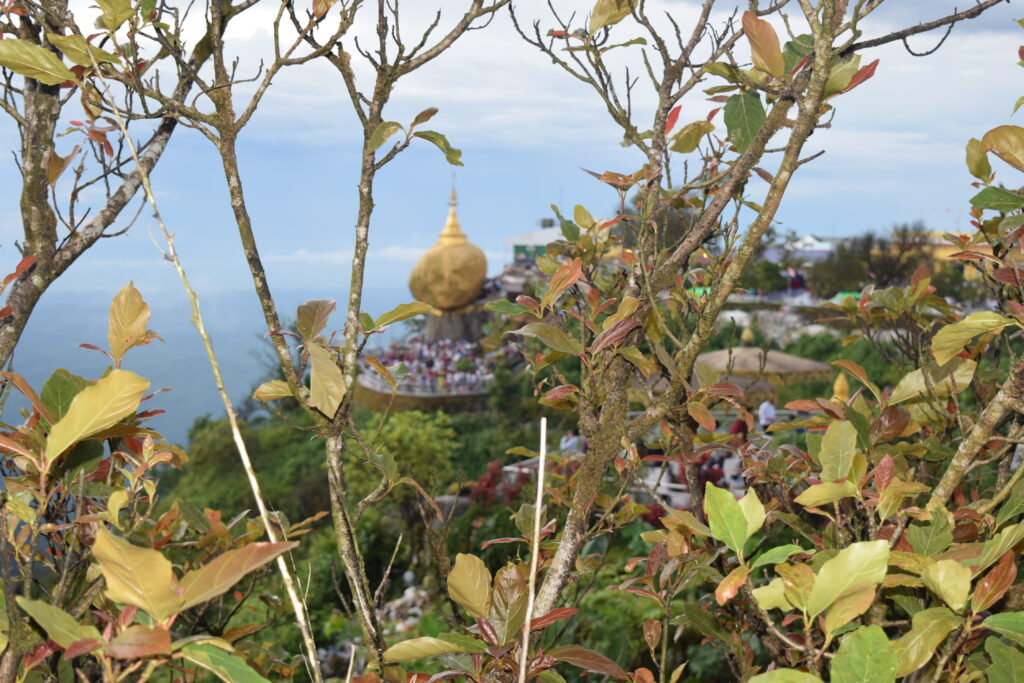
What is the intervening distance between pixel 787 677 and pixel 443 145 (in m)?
0.92

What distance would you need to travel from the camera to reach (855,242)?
24.7m

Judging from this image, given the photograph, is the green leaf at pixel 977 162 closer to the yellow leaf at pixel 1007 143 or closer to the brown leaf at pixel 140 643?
the yellow leaf at pixel 1007 143

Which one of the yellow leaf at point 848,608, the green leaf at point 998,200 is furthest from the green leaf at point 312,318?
the green leaf at point 998,200

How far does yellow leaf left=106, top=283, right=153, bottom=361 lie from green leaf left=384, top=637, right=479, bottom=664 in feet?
1.72

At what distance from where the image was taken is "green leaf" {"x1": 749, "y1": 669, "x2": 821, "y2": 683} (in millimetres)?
802

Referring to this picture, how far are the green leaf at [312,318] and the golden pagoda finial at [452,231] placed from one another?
20.3 m

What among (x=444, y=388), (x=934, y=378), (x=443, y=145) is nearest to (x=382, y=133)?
(x=443, y=145)

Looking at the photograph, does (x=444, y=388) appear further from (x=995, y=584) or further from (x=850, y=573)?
(x=850, y=573)

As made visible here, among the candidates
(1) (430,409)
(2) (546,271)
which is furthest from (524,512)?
(1) (430,409)

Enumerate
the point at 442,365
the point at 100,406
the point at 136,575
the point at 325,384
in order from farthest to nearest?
the point at 442,365
the point at 325,384
the point at 100,406
the point at 136,575

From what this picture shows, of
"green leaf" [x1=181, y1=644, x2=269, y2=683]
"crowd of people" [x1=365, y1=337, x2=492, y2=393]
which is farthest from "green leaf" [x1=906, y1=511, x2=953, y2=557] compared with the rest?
"crowd of people" [x1=365, y1=337, x2=492, y2=393]

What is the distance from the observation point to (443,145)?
1.28 meters

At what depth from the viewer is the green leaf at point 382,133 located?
1187 millimetres

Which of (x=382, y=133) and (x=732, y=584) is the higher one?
(x=382, y=133)
